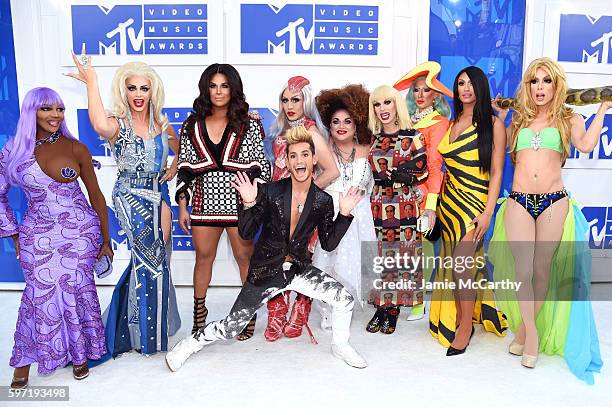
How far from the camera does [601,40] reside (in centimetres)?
488

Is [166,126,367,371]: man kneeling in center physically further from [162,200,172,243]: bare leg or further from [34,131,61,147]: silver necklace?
[34,131,61,147]: silver necklace

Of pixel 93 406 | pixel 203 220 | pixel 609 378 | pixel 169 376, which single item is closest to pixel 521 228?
pixel 609 378

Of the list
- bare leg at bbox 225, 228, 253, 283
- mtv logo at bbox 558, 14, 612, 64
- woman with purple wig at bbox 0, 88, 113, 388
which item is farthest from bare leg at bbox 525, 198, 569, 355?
woman with purple wig at bbox 0, 88, 113, 388

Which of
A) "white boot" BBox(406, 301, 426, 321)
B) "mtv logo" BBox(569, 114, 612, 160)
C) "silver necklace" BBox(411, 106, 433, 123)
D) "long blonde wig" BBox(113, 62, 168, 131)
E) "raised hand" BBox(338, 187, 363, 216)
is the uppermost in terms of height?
"long blonde wig" BBox(113, 62, 168, 131)

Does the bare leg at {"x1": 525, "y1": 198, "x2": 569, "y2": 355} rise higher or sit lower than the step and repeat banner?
lower

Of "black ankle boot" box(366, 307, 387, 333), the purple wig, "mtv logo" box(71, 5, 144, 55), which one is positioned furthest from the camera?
"mtv logo" box(71, 5, 144, 55)

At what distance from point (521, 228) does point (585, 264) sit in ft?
1.90

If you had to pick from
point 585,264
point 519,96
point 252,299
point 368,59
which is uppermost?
point 368,59

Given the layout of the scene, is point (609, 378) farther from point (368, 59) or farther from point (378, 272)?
point (368, 59)

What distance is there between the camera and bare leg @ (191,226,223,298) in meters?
3.46

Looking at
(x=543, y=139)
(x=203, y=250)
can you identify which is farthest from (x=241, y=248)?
(x=543, y=139)

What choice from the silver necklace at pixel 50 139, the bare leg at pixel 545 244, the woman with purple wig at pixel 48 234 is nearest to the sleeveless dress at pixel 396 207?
the bare leg at pixel 545 244

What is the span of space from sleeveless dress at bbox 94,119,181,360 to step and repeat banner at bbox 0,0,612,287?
5.71 ft

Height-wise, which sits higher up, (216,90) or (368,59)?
(368,59)
